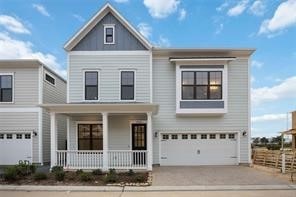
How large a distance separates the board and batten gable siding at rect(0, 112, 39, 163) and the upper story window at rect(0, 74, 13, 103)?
908 mm

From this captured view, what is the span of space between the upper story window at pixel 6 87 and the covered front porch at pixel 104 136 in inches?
164

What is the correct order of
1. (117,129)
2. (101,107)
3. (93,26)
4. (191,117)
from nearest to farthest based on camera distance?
(101,107) → (93,26) → (117,129) → (191,117)

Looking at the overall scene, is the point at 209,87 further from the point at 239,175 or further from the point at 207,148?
the point at 239,175

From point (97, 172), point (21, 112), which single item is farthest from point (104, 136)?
point (21, 112)

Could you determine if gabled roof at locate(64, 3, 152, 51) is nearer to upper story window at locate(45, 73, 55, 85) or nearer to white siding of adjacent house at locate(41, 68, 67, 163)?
white siding of adjacent house at locate(41, 68, 67, 163)

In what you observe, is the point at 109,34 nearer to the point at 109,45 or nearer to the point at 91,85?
the point at 109,45

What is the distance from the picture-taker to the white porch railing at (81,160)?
19516mm

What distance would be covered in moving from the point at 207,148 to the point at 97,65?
814 cm

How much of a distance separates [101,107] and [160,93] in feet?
14.7

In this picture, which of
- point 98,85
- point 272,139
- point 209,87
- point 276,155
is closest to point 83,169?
point 98,85

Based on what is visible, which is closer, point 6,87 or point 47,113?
point 6,87

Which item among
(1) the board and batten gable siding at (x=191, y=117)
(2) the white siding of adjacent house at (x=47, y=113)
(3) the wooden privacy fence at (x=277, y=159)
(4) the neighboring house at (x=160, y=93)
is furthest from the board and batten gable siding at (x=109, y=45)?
(3) the wooden privacy fence at (x=277, y=159)

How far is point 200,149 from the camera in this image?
22.6m

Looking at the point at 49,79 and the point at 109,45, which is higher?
the point at 109,45
